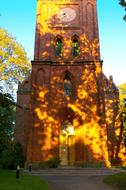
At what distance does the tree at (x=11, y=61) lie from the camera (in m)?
25.5

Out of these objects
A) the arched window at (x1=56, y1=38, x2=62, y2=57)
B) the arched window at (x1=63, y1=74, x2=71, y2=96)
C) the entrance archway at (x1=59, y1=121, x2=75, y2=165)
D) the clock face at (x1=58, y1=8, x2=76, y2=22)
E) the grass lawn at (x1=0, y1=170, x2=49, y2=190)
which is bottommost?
the grass lawn at (x1=0, y1=170, x2=49, y2=190)

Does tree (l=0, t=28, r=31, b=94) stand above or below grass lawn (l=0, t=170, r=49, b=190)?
above

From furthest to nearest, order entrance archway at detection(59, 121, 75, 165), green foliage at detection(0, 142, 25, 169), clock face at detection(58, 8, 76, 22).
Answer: clock face at detection(58, 8, 76, 22) → entrance archway at detection(59, 121, 75, 165) → green foliage at detection(0, 142, 25, 169)

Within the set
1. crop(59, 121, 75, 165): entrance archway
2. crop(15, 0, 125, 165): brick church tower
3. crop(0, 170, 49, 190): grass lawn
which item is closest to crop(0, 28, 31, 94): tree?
crop(15, 0, 125, 165): brick church tower

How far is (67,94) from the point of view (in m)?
24.7

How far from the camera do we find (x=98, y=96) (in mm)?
23938

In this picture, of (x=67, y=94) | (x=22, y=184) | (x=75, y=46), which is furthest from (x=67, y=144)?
(x=22, y=184)

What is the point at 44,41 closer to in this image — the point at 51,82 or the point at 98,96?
the point at 51,82

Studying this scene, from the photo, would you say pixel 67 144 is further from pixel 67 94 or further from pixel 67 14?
pixel 67 14

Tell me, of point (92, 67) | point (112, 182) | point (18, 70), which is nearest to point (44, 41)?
point (18, 70)

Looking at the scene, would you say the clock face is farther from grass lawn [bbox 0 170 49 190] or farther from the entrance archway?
grass lawn [bbox 0 170 49 190]

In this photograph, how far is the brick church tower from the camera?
22.8m

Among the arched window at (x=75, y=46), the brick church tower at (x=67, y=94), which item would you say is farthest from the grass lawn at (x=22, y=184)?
the arched window at (x=75, y=46)

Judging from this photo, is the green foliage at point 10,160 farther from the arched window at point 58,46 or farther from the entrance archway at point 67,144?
the arched window at point 58,46
